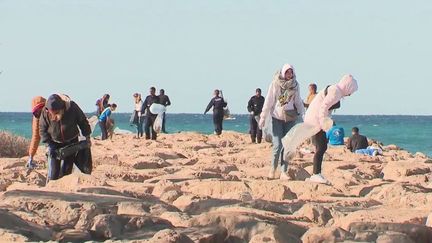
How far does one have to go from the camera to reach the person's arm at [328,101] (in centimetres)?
1060

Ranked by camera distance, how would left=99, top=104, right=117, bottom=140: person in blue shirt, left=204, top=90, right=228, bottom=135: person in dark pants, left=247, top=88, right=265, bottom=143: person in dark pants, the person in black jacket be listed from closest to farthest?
the person in black jacket → left=247, top=88, right=265, bottom=143: person in dark pants → left=99, top=104, right=117, bottom=140: person in blue shirt → left=204, top=90, right=228, bottom=135: person in dark pants

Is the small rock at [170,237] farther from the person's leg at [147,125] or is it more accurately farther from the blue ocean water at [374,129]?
the blue ocean water at [374,129]

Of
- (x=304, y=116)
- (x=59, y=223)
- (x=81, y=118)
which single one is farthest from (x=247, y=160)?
(x=59, y=223)

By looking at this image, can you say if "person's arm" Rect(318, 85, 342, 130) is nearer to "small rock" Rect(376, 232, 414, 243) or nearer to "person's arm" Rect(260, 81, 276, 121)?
"person's arm" Rect(260, 81, 276, 121)

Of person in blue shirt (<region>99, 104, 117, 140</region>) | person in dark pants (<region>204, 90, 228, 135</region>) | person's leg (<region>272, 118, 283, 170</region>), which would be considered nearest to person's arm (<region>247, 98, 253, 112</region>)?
person in dark pants (<region>204, 90, 228, 135</region>)

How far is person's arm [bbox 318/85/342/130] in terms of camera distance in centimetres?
1060

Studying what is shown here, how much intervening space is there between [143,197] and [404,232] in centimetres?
272

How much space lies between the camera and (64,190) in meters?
8.50

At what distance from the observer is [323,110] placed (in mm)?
10719

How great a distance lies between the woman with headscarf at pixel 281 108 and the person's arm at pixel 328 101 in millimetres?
642

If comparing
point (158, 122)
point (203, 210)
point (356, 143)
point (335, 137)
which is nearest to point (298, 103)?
point (203, 210)

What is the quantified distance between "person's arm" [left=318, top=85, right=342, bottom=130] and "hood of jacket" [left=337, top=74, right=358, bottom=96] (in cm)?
6

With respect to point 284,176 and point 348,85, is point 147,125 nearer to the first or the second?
point 284,176

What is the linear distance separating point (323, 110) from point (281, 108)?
2.56ft
